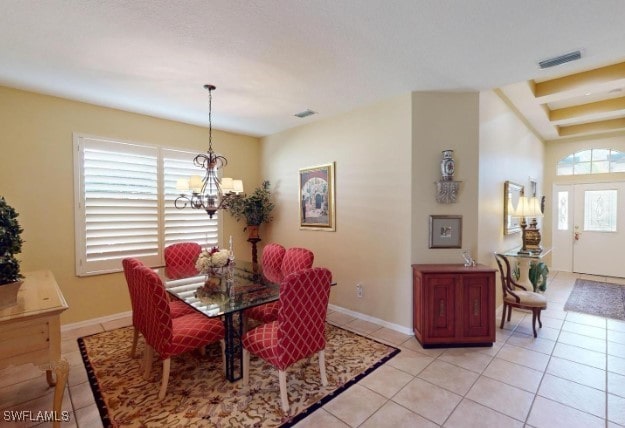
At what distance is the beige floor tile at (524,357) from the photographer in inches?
109

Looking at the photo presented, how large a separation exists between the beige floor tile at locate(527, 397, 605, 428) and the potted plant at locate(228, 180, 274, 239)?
4112 mm

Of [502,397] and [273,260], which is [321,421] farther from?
[273,260]

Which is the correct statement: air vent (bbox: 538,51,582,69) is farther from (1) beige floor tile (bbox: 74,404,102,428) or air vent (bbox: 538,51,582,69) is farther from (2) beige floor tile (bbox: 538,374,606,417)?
(1) beige floor tile (bbox: 74,404,102,428)

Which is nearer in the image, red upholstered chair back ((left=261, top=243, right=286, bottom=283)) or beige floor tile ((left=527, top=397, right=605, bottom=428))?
beige floor tile ((left=527, top=397, right=605, bottom=428))

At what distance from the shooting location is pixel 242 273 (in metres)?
3.29

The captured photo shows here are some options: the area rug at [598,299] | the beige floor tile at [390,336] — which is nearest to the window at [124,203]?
the beige floor tile at [390,336]

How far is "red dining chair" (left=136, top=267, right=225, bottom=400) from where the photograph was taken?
2199mm

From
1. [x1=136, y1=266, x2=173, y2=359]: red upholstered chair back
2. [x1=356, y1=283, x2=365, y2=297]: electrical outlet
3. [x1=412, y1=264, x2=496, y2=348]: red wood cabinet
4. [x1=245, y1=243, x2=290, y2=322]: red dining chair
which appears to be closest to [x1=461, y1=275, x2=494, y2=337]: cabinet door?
[x1=412, y1=264, x2=496, y2=348]: red wood cabinet

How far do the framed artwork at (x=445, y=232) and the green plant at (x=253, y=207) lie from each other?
2811 millimetres

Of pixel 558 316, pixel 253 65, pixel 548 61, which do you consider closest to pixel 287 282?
pixel 253 65

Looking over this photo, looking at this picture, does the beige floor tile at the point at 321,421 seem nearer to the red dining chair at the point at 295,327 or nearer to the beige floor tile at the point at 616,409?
the red dining chair at the point at 295,327

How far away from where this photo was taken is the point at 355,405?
7.27ft

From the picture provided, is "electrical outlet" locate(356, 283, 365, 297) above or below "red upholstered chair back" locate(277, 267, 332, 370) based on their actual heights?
below

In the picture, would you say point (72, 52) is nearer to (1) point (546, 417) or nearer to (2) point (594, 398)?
(1) point (546, 417)
